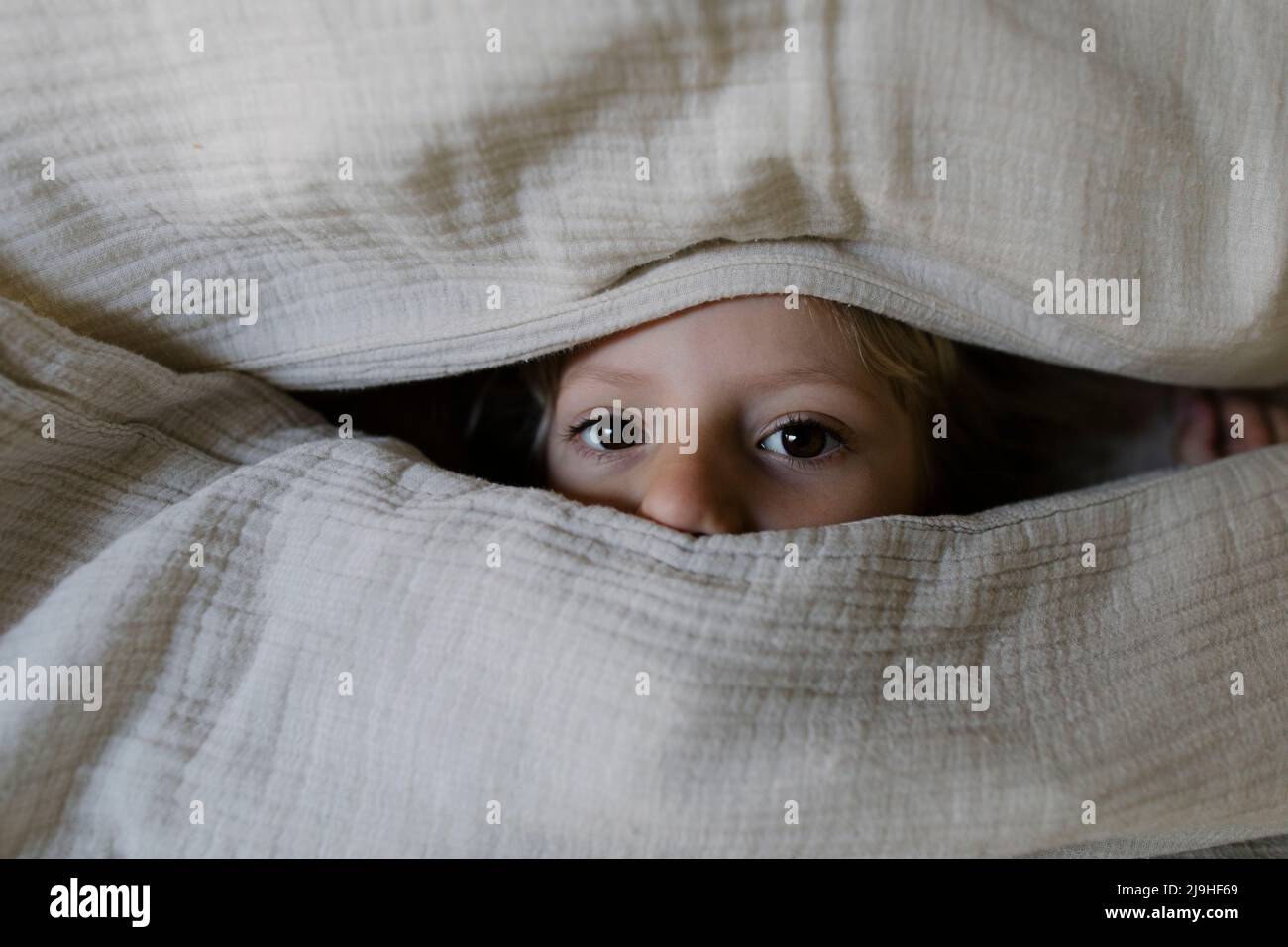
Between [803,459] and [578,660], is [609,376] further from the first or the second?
[578,660]

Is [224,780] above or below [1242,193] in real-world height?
below

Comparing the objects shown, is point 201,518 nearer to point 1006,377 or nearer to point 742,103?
point 742,103

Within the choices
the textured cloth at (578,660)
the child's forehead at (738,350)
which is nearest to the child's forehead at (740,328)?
the child's forehead at (738,350)

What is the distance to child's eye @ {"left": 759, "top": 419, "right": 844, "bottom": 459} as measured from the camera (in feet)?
2.66

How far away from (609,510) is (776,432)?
19 centimetres

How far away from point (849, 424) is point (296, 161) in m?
0.44

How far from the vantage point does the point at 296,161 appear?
0.65 m

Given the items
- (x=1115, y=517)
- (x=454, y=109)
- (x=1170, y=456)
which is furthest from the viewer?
(x=1170, y=456)

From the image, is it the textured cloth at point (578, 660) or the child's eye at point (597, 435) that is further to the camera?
the child's eye at point (597, 435)

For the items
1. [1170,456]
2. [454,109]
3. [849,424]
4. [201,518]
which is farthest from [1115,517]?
[201,518]

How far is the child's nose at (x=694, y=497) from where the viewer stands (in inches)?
27.7

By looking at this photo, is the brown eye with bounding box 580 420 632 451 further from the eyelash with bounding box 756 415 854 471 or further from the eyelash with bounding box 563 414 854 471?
the eyelash with bounding box 756 415 854 471

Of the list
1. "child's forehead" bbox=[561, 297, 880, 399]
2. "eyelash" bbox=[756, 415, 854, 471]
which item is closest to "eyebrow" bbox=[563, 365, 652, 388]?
"child's forehead" bbox=[561, 297, 880, 399]

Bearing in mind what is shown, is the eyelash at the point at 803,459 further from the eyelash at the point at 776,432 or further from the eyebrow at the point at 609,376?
the eyebrow at the point at 609,376
